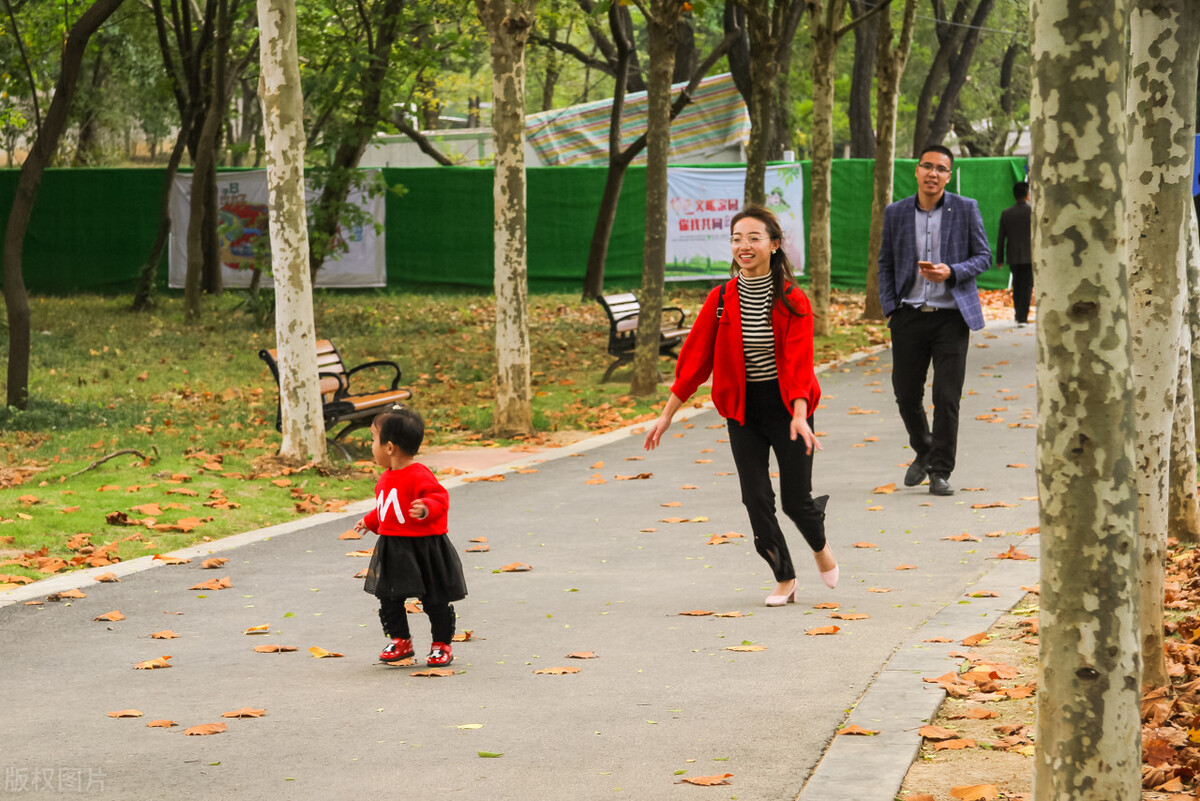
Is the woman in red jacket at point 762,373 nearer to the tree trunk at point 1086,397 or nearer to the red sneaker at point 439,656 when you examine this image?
the red sneaker at point 439,656

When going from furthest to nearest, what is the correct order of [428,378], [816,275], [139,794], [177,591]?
[816,275]
[428,378]
[177,591]
[139,794]

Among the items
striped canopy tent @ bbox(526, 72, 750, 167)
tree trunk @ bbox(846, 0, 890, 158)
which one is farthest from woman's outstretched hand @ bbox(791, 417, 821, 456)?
striped canopy tent @ bbox(526, 72, 750, 167)

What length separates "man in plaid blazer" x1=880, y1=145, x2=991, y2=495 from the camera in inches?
375

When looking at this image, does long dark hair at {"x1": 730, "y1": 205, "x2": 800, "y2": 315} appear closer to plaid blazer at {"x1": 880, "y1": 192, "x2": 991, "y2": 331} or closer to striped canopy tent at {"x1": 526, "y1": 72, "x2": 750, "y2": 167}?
plaid blazer at {"x1": 880, "y1": 192, "x2": 991, "y2": 331}

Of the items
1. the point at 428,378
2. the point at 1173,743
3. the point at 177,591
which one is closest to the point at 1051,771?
the point at 1173,743

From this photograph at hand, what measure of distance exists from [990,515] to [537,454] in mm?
4577

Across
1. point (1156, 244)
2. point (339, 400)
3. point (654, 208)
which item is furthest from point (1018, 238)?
point (1156, 244)

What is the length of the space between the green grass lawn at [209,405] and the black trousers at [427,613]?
9.21ft

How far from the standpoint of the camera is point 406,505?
19.6ft

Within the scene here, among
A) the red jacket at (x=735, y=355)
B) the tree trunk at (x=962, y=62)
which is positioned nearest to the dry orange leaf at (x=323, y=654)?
the red jacket at (x=735, y=355)

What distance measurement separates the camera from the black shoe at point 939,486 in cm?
978

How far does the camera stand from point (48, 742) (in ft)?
16.3

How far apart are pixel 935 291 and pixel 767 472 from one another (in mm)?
3216

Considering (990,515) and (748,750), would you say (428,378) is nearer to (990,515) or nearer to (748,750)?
(990,515)
